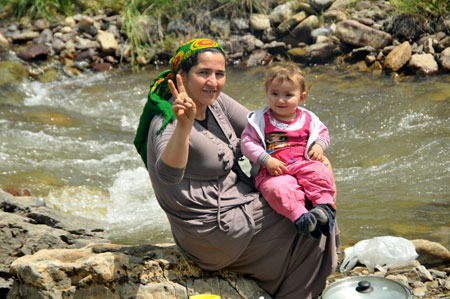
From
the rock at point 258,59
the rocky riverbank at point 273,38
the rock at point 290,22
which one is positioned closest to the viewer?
the rocky riverbank at point 273,38


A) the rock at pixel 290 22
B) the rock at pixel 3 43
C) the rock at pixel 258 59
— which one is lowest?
the rock at pixel 258 59

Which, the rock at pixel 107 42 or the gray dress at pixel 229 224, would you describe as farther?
the rock at pixel 107 42

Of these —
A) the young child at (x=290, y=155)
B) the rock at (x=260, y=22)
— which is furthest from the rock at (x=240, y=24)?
the young child at (x=290, y=155)

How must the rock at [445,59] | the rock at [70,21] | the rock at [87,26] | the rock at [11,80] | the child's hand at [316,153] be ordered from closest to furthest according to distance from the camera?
1. the child's hand at [316,153]
2. the rock at [445,59]
3. the rock at [11,80]
4. the rock at [87,26]
5. the rock at [70,21]

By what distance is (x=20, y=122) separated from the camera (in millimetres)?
7535

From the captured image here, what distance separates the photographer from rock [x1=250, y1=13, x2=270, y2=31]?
1034 centimetres

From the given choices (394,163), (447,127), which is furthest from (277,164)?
(447,127)

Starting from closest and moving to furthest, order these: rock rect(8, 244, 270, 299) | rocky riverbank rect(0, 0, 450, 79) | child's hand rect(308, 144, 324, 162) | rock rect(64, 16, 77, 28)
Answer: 1. rock rect(8, 244, 270, 299)
2. child's hand rect(308, 144, 324, 162)
3. rocky riverbank rect(0, 0, 450, 79)
4. rock rect(64, 16, 77, 28)

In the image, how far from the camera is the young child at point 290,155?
2885mm

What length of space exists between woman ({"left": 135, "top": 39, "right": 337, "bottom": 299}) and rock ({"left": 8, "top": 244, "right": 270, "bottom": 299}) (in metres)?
0.08

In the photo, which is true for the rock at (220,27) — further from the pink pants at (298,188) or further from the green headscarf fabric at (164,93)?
the pink pants at (298,188)

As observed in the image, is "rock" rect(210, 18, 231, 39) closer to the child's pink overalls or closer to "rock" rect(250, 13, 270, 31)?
"rock" rect(250, 13, 270, 31)

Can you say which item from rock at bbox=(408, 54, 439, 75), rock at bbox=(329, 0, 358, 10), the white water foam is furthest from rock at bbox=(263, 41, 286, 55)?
the white water foam

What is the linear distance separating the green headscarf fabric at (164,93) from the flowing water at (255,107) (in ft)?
6.36
